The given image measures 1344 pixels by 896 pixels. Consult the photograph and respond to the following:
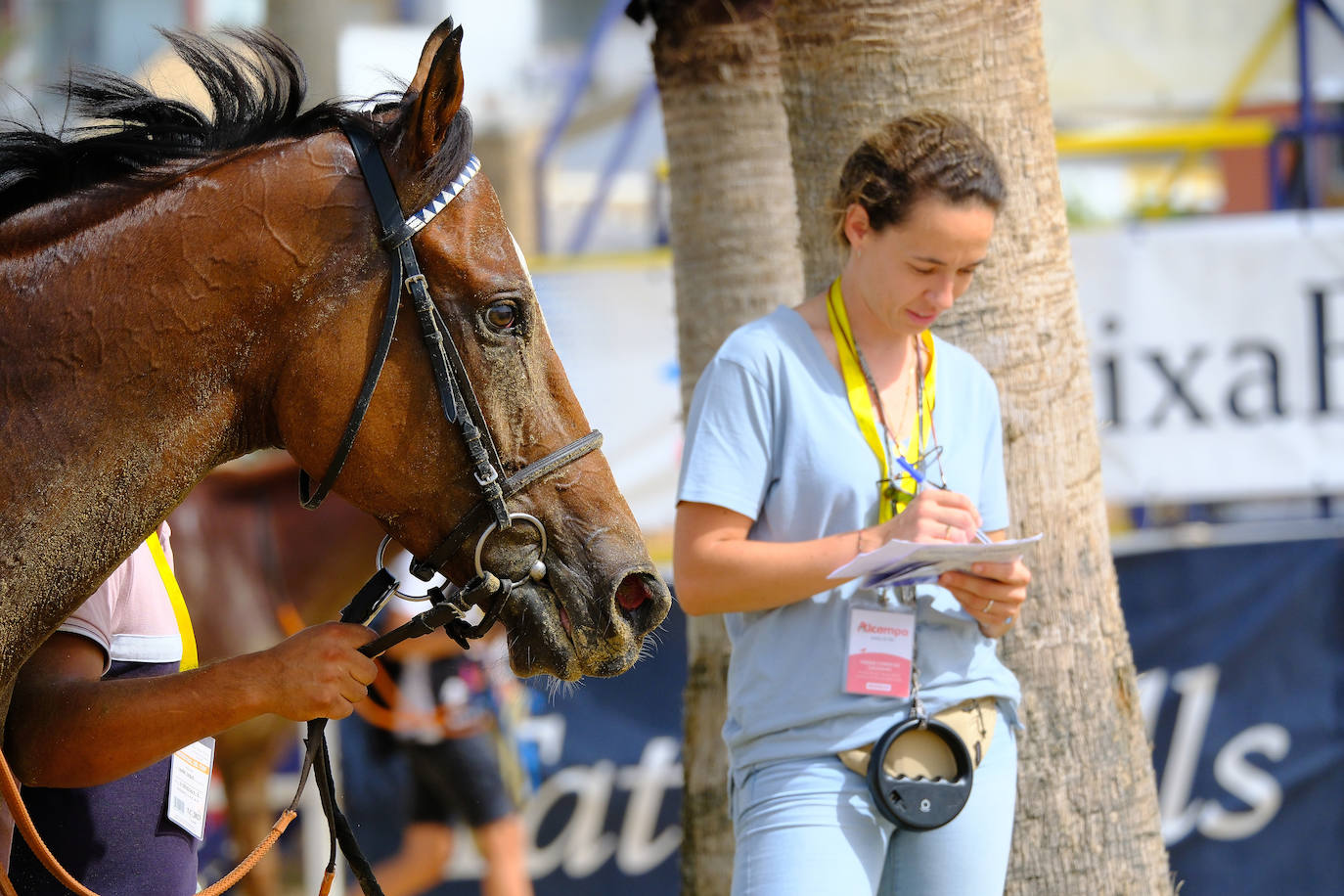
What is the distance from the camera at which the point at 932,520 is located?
224cm

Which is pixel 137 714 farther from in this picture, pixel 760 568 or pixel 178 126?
pixel 760 568

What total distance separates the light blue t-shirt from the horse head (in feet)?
1.51

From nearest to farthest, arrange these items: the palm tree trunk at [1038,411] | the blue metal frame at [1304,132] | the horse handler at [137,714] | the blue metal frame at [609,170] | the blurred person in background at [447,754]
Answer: the horse handler at [137,714]
the palm tree trunk at [1038,411]
the blurred person in background at [447,754]
the blue metal frame at [1304,132]
the blue metal frame at [609,170]

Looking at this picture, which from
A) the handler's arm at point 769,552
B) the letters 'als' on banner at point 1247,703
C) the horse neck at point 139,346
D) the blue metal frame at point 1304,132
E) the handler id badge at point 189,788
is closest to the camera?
the horse neck at point 139,346

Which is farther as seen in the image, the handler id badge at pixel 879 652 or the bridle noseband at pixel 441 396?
the handler id badge at pixel 879 652

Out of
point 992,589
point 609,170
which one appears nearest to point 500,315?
point 992,589

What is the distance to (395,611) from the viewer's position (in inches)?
218

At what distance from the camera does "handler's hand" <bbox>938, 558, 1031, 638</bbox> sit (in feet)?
7.65

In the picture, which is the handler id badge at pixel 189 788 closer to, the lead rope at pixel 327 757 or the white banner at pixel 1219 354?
the lead rope at pixel 327 757

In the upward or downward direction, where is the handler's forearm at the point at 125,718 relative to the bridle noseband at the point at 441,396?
downward

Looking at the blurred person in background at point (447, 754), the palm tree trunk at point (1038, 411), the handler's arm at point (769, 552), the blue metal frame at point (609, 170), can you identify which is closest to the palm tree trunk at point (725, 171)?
the palm tree trunk at point (1038, 411)

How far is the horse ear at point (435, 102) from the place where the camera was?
5.98 ft

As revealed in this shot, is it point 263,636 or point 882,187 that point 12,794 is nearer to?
point 882,187

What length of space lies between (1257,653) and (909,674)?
13.7 feet
